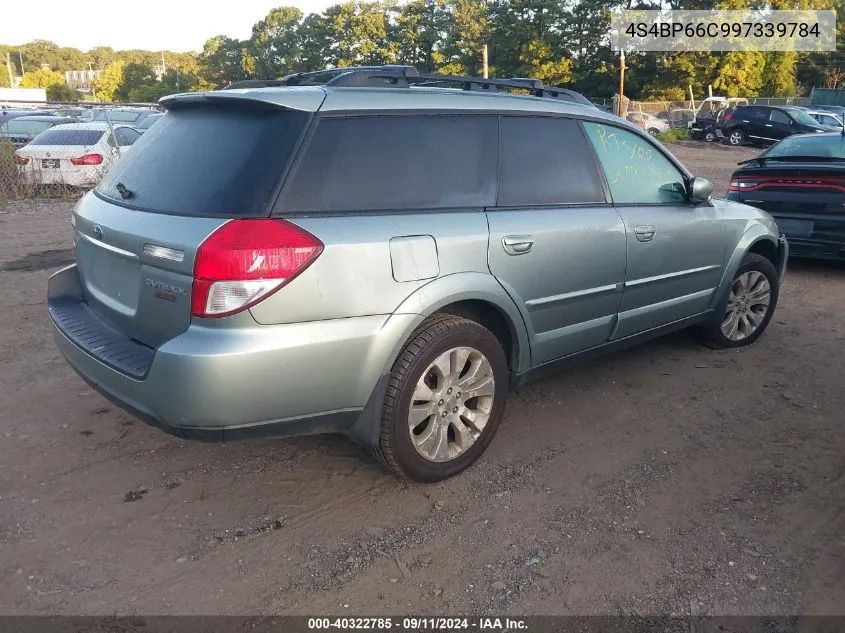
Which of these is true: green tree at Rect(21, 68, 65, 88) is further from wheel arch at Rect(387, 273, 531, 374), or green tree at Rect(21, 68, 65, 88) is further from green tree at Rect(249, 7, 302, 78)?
wheel arch at Rect(387, 273, 531, 374)

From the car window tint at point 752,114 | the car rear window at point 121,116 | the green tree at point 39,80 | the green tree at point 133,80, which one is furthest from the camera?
the green tree at point 39,80

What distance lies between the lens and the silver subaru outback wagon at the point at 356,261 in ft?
8.52

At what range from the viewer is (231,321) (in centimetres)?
254

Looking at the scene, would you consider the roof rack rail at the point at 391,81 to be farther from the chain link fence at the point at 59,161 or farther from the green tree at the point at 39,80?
the green tree at the point at 39,80

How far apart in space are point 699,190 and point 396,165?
88.7 inches

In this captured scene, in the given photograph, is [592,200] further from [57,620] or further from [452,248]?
[57,620]

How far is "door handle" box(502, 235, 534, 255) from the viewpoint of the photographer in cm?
329

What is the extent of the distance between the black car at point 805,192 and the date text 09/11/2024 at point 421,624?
19.8 ft

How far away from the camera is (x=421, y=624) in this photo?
2404 millimetres

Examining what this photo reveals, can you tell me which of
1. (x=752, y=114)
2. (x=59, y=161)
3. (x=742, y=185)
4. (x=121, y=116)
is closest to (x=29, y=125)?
(x=121, y=116)

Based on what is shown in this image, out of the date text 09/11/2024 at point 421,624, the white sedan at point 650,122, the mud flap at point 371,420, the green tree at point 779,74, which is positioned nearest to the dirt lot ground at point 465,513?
the date text 09/11/2024 at point 421,624

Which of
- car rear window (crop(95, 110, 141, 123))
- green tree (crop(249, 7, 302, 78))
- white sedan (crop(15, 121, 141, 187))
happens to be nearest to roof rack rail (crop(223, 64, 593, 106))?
white sedan (crop(15, 121, 141, 187))

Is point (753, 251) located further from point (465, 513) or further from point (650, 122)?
point (650, 122)

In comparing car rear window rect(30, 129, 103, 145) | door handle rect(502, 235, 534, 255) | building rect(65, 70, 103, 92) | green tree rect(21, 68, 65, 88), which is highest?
building rect(65, 70, 103, 92)
